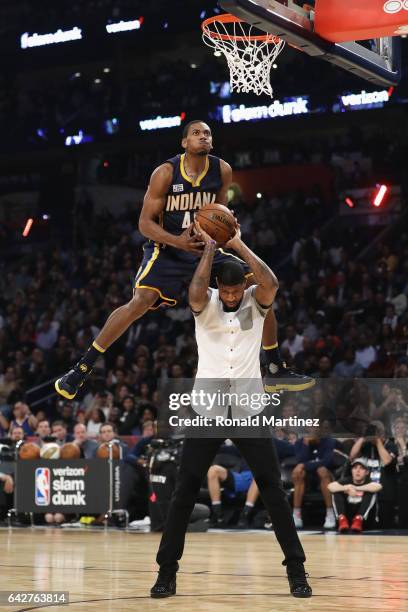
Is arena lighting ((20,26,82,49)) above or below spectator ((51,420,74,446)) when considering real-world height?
above

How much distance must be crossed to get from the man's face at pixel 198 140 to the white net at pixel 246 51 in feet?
5.03

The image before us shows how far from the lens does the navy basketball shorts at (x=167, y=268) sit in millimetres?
7961

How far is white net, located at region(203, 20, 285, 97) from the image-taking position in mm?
9258

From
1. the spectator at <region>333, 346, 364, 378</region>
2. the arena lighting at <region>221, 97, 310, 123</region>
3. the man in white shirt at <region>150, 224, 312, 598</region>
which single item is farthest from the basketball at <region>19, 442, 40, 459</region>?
the arena lighting at <region>221, 97, 310, 123</region>

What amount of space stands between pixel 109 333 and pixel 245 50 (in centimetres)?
283

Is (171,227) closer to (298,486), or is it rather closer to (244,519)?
(298,486)

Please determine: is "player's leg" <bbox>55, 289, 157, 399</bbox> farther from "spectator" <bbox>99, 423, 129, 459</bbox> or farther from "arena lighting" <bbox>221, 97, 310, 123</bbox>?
"arena lighting" <bbox>221, 97, 310, 123</bbox>

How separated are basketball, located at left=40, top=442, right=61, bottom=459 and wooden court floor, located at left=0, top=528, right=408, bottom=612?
215 cm

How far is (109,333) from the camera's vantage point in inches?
320

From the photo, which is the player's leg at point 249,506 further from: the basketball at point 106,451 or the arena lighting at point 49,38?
the arena lighting at point 49,38

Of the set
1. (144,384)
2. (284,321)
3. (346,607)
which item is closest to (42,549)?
(346,607)

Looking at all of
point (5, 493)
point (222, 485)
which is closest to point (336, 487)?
point (222, 485)

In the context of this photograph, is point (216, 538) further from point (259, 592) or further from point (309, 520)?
point (259, 592)

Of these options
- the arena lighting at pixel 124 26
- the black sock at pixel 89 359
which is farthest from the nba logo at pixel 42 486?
the arena lighting at pixel 124 26
